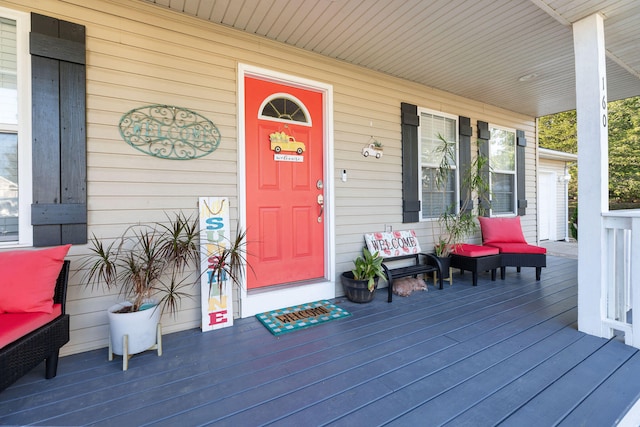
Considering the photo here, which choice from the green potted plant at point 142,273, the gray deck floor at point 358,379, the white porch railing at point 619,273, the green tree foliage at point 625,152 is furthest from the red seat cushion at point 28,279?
the green tree foliage at point 625,152

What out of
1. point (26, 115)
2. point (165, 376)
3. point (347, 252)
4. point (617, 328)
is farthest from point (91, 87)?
point (617, 328)

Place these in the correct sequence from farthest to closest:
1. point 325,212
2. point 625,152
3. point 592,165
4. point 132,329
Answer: point 625,152 → point 325,212 → point 592,165 → point 132,329

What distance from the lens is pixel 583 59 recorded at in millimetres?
2371

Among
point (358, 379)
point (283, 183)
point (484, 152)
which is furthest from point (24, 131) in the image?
point (484, 152)

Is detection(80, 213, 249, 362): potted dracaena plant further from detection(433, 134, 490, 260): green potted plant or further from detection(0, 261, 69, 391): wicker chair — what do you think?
detection(433, 134, 490, 260): green potted plant

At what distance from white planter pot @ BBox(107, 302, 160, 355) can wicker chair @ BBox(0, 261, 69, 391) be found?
0.83 feet

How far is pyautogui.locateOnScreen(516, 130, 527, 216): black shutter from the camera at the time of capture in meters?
5.29

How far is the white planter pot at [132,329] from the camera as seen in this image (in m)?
1.95

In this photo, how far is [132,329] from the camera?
77.3 inches

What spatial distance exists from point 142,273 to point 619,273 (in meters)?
3.75

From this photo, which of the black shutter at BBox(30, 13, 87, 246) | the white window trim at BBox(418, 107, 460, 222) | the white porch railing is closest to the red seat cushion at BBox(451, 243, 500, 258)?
the white window trim at BBox(418, 107, 460, 222)

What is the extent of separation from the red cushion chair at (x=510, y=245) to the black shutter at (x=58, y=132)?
184 inches

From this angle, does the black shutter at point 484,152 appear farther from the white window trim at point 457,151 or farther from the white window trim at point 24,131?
the white window trim at point 24,131

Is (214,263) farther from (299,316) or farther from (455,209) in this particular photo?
(455,209)
